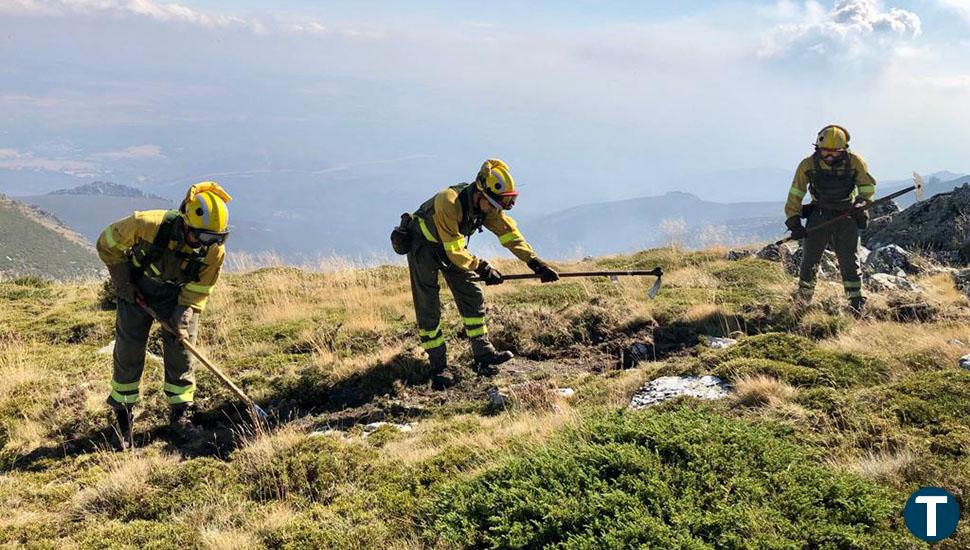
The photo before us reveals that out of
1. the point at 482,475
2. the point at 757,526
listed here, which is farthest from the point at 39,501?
the point at 757,526

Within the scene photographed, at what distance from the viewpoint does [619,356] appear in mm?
8750

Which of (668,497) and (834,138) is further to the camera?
(834,138)

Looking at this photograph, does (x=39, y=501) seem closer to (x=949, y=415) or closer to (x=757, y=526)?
(x=757, y=526)

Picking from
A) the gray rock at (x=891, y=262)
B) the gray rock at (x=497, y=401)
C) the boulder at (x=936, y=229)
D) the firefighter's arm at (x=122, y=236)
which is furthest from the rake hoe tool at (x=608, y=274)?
the boulder at (x=936, y=229)

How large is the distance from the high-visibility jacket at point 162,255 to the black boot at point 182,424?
132cm

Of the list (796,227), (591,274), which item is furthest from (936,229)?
(591,274)

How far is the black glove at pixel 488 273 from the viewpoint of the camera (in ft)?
26.3

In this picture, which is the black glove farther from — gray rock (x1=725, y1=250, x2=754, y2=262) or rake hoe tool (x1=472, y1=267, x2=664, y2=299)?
gray rock (x1=725, y1=250, x2=754, y2=262)

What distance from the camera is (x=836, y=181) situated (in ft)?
34.8

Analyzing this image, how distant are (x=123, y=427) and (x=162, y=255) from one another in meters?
2.23

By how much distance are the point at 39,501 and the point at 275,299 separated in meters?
7.52

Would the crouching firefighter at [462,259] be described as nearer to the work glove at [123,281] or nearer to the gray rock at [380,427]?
the gray rock at [380,427]

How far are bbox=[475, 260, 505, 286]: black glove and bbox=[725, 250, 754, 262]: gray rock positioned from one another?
989 cm

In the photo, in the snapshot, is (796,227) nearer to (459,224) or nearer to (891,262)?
(891,262)
